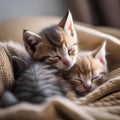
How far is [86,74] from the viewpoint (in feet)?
4.36

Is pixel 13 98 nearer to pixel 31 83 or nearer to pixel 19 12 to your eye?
pixel 31 83

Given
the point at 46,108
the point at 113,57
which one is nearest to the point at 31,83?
the point at 46,108

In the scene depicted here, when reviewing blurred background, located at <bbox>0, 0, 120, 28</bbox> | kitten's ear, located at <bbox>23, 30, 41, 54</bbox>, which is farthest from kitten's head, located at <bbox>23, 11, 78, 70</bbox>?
blurred background, located at <bbox>0, 0, 120, 28</bbox>

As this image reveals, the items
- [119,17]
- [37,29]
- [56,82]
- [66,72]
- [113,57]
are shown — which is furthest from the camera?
[119,17]

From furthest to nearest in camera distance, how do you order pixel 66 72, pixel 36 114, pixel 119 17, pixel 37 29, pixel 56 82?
pixel 119 17, pixel 37 29, pixel 66 72, pixel 56 82, pixel 36 114

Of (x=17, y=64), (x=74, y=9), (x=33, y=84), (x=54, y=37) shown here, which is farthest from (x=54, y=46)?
(x=74, y=9)

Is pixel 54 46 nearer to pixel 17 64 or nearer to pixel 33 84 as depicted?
pixel 17 64

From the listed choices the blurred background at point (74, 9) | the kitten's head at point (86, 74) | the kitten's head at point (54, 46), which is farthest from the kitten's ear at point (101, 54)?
the blurred background at point (74, 9)

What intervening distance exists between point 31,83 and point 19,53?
0.30 metres

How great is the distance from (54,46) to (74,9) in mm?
1013

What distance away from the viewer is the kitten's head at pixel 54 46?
129 cm

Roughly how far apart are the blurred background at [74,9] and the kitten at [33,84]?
3.12 ft

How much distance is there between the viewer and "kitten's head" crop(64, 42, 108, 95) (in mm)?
1308

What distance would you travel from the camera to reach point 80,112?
895 millimetres
